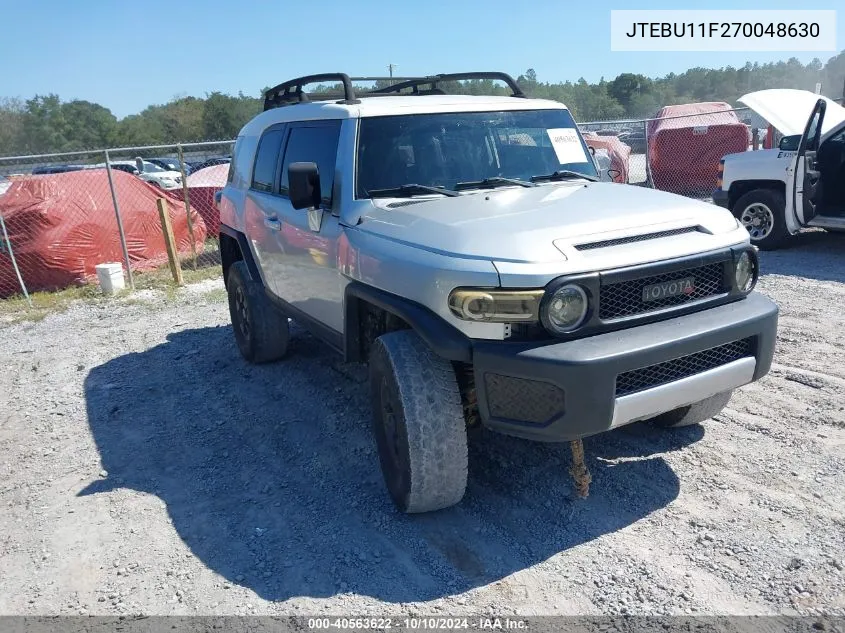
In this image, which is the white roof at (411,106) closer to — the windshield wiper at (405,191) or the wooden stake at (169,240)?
the windshield wiper at (405,191)

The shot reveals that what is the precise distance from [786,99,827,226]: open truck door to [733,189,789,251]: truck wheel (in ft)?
0.59

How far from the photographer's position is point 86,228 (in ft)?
32.3

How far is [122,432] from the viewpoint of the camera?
4.88 meters

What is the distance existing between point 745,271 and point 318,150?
2605 mm

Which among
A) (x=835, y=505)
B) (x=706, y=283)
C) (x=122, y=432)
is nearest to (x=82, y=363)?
(x=122, y=432)

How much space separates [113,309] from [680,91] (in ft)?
218

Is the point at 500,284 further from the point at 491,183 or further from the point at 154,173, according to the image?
the point at 154,173

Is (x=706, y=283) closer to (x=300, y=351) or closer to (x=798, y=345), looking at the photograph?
(x=798, y=345)

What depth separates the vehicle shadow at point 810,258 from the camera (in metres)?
7.72

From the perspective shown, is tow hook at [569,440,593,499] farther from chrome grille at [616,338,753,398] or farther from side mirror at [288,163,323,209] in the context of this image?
side mirror at [288,163,323,209]

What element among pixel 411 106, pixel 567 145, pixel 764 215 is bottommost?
pixel 764 215

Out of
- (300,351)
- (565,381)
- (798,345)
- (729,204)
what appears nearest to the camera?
(565,381)

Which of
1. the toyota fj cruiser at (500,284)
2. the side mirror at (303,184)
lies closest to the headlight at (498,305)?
the toyota fj cruiser at (500,284)

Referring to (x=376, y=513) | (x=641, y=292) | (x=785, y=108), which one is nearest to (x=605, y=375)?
(x=641, y=292)
